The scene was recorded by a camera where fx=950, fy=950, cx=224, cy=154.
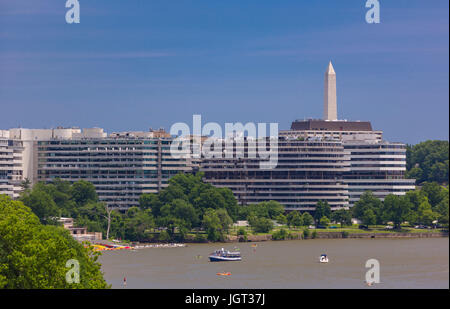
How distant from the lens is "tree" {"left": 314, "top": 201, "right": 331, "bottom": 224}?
7919 centimetres

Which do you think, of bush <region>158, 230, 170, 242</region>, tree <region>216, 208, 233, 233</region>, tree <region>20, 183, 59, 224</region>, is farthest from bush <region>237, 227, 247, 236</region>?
tree <region>20, 183, 59, 224</region>

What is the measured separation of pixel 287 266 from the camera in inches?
1852

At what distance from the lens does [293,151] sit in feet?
274

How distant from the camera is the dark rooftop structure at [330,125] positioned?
4326 inches

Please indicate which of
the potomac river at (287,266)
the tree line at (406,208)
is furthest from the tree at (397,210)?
the potomac river at (287,266)

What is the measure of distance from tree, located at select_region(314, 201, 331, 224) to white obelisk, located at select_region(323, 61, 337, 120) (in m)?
36.3

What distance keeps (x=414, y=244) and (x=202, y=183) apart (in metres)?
22.5

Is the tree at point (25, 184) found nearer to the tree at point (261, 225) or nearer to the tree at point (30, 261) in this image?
the tree at point (261, 225)

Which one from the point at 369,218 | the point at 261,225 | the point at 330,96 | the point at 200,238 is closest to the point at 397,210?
the point at 369,218

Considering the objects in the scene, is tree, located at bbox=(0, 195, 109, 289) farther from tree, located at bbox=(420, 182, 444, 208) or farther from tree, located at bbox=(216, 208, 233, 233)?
tree, located at bbox=(420, 182, 444, 208)

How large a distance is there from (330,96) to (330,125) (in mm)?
5858

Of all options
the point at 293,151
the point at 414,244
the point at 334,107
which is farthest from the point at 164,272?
the point at 334,107

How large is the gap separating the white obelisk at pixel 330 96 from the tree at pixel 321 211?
36312mm
